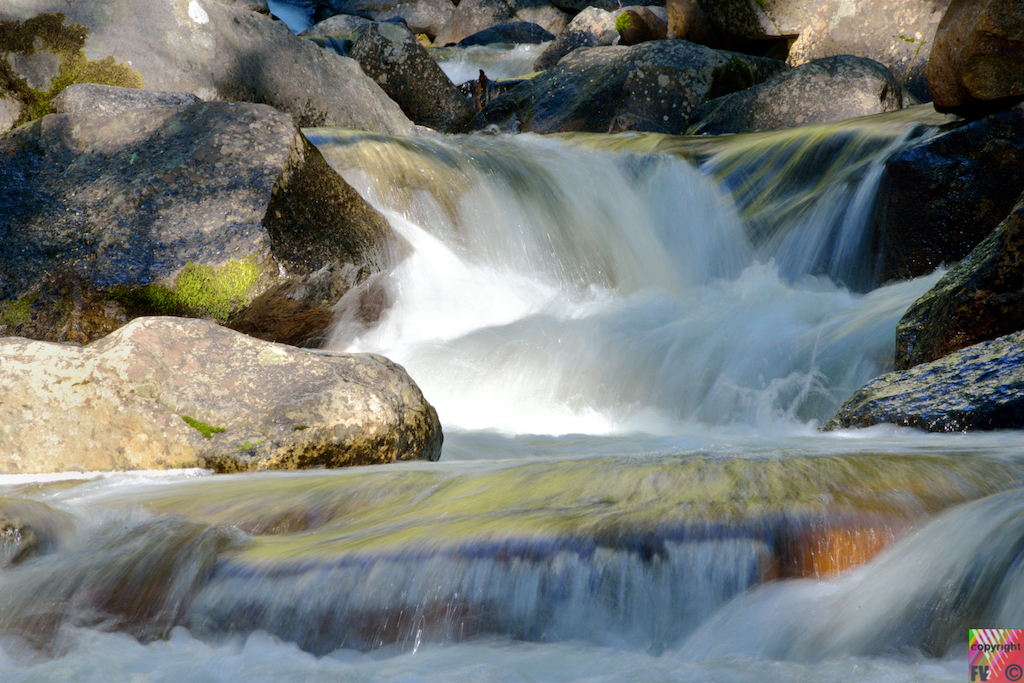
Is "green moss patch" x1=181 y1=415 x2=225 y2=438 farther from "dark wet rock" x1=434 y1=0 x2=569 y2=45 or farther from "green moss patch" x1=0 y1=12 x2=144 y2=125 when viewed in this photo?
"dark wet rock" x1=434 y1=0 x2=569 y2=45

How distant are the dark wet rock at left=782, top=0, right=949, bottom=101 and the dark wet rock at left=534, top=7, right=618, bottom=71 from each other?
2.74 meters

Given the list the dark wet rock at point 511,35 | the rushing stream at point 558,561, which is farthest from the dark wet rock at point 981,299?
the dark wet rock at point 511,35

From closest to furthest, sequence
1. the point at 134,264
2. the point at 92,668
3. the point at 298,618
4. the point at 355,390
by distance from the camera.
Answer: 1. the point at 92,668
2. the point at 298,618
3. the point at 355,390
4. the point at 134,264

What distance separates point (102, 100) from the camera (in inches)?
→ 223

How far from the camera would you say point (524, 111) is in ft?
35.1

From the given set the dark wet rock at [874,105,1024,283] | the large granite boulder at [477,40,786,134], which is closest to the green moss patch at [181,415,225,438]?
the dark wet rock at [874,105,1024,283]

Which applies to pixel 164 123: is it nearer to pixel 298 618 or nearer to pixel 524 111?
pixel 298 618

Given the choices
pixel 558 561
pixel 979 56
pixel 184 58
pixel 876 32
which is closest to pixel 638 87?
pixel 876 32

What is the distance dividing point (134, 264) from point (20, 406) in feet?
5.27

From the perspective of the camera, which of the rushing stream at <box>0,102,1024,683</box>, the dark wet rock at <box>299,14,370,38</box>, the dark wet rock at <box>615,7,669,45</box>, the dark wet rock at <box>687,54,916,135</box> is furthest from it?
the dark wet rock at <box>299,14,370,38</box>

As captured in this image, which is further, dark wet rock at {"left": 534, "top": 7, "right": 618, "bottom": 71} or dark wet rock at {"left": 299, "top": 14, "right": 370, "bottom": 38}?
dark wet rock at {"left": 299, "top": 14, "right": 370, "bottom": 38}

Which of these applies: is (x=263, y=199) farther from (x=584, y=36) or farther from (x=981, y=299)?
(x=584, y=36)

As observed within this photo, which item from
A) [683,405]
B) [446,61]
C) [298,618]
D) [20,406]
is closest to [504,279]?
[683,405]

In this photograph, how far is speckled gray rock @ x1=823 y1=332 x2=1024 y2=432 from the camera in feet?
9.56
